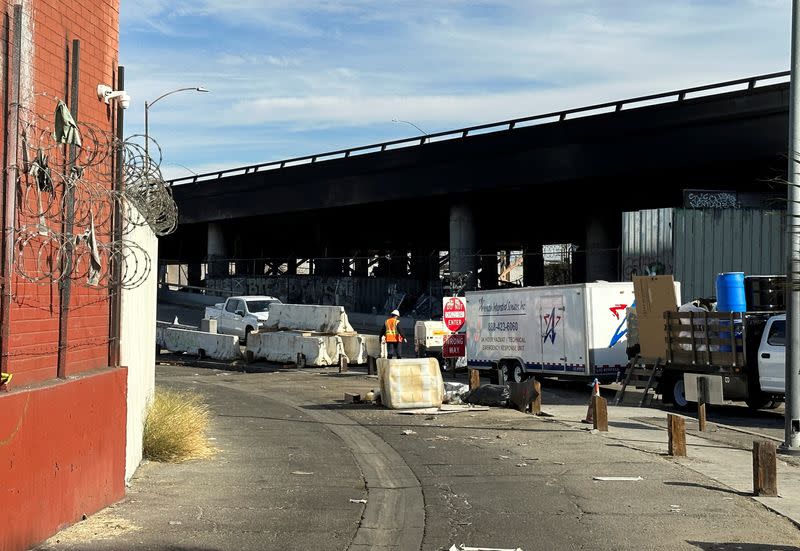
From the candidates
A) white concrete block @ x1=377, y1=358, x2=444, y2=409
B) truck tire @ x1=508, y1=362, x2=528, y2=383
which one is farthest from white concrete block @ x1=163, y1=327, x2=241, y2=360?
white concrete block @ x1=377, y1=358, x2=444, y2=409

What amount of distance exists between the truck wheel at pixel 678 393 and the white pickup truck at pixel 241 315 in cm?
1900

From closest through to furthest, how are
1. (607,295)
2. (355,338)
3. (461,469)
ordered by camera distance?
(461,469), (607,295), (355,338)

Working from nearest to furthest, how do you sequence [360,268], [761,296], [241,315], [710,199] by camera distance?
1. [761,296]
2. [710,199]
3. [241,315]
4. [360,268]

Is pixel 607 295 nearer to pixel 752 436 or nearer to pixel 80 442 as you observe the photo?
pixel 752 436

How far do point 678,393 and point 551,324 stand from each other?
4.15 metres

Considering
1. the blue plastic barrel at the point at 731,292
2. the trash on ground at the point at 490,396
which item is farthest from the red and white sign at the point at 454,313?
the blue plastic barrel at the point at 731,292

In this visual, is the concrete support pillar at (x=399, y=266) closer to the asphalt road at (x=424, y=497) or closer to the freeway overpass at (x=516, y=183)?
the freeway overpass at (x=516, y=183)

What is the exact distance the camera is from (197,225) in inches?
2566

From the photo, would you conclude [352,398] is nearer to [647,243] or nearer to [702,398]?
[702,398]

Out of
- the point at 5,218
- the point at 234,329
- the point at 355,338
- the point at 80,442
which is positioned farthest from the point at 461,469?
the point at 234,329

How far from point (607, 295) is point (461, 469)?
475 inches

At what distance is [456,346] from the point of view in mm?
29875

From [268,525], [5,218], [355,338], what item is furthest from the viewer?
[355,338]

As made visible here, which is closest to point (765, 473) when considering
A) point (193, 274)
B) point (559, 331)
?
point (559, 331)
